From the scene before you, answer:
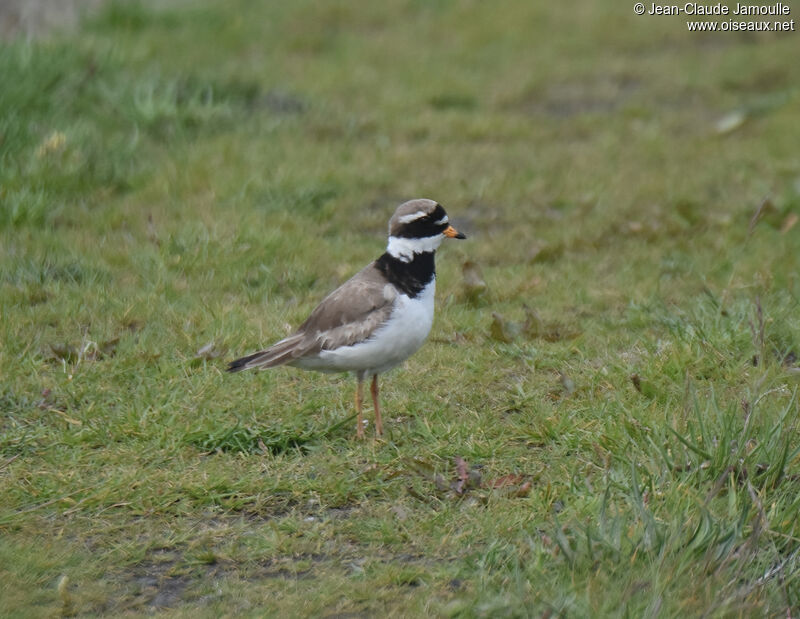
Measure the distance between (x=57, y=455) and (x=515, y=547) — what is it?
7.65 ft

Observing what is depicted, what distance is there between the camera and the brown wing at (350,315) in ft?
19.3

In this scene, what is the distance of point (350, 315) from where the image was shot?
235 inches

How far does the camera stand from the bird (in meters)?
5.86

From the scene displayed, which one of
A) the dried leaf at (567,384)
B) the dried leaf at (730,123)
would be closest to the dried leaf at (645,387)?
the dried leaf at (567,384)

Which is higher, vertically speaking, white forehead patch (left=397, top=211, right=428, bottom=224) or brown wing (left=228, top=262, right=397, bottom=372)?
white forehead patch (left=397, top=211, right=428, bottom=224)

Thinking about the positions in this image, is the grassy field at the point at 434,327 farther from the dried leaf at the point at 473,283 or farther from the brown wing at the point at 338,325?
the brown wing at the point at 338,325

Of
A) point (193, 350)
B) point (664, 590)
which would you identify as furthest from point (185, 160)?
point (664, 590)

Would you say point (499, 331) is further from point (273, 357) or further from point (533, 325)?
point (273, 357)

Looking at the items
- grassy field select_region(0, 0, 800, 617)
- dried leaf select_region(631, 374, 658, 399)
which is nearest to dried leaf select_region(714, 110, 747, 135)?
grassy field select_region(0, 0, 800, 617)

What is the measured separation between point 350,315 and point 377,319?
16 cm

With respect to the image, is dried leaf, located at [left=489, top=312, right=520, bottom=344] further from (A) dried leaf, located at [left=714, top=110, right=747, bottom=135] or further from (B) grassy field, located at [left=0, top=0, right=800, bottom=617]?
(A) dried leaf, located at [left=714, top=110, right=747, bottom=135]

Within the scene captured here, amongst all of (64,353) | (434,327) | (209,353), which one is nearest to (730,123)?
(434,327)

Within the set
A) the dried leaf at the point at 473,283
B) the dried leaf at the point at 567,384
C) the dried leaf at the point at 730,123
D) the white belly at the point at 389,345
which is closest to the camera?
the white belly at the point at 389,345

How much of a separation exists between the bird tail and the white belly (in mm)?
68
